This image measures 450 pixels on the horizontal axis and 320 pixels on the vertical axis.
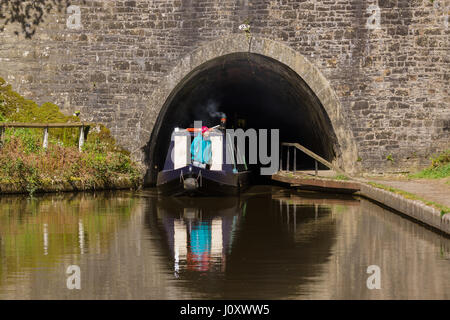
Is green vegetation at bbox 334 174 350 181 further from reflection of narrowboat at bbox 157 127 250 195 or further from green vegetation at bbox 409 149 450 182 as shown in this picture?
reflection of narrowboat at bbox 157 127 250 195

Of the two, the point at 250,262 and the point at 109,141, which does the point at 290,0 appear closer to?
the point at 109,141

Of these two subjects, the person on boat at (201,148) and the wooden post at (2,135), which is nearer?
the wooden post at (2,135)

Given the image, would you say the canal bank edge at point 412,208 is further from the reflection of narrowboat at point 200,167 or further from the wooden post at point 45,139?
the wooden post at point 45,139

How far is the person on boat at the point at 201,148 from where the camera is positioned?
17.7 m

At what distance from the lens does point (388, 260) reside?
8.41 meters

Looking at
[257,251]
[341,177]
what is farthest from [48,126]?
[257,251]

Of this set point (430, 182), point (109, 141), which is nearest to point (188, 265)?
point (430, 182)

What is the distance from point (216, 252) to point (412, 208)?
3.93 metres

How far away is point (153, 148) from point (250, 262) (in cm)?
1076

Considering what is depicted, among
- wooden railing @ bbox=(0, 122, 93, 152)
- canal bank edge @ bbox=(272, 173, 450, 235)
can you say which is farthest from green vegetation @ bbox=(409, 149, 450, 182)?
wooden railing @ bbox=(0, 122, 93, 152)

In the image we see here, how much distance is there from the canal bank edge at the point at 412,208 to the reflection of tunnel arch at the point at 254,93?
9.29 ft

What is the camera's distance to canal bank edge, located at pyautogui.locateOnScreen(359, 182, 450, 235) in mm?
10031

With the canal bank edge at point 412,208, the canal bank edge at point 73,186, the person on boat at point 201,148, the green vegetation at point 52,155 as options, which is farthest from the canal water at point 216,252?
the person on boat at point 201,148

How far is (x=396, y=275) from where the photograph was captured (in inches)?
298
